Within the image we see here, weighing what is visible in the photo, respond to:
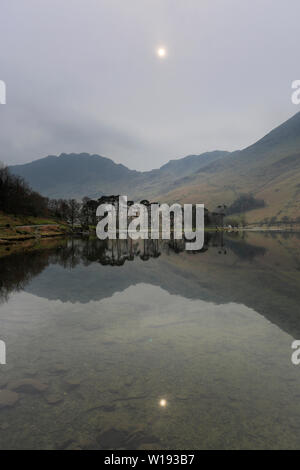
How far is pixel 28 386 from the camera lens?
8641 millimetres

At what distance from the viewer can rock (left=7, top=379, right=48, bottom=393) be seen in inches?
330

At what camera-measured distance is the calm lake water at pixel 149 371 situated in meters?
6.51

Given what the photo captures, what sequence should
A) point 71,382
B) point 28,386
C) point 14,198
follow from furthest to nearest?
point 14,198 → point 71,382 → point 28,386

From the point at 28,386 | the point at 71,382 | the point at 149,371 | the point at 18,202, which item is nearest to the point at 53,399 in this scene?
the point at 71,382

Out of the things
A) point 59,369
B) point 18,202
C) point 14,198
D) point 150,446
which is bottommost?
point 59,369

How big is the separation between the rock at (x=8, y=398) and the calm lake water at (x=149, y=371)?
0.05 meters

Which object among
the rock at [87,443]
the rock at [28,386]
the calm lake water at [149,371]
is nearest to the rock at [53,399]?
the calm lake water at [149,371]

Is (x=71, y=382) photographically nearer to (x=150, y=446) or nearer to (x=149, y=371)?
(x=149, y=371)

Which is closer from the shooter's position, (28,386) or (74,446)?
(74,446)

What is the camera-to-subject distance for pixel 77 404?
7.62 meters

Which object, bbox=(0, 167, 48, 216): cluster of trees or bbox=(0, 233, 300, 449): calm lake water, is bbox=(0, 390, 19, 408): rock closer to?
bbox=(0, 233, 300, 449): calm lake water

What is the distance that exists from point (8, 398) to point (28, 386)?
747mm
